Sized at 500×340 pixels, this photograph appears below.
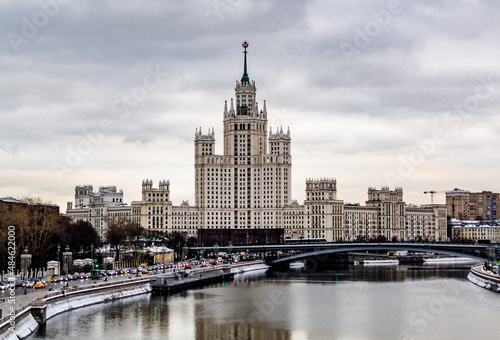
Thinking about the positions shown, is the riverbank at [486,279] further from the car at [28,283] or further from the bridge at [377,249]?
the car at [28,283]

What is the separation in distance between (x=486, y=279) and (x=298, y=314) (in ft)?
127

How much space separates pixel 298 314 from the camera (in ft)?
274

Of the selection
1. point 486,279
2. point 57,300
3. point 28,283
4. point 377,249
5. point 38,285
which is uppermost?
point 377,249

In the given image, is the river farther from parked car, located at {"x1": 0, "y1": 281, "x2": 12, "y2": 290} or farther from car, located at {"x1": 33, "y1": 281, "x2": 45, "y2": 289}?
parked car, located at {"x1": 0, "y1": 281, "x2": 12, "y2": 290}

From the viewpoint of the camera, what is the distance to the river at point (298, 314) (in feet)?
234

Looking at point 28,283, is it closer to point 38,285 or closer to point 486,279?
point 38,285

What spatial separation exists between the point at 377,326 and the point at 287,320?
9257 mm

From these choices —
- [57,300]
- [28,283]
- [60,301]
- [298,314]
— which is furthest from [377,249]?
[57,300]

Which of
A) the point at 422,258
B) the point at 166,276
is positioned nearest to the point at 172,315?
the point at 166,276

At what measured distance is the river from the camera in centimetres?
7125

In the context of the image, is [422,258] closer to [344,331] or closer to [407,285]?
[407,285]

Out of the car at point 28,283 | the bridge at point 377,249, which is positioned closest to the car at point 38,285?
the car at point 28,283

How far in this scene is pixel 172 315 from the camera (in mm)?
82875

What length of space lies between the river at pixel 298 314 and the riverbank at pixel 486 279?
1.48 m
